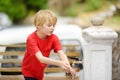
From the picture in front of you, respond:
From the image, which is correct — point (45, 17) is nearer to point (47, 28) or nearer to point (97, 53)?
point (47, 28)

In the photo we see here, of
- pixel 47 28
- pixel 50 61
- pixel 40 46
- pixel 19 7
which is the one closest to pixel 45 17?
pixel 47 28

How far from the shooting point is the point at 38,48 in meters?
5.16

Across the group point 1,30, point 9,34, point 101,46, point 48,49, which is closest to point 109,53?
point 101,46

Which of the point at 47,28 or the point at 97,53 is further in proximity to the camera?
the point at 97,53

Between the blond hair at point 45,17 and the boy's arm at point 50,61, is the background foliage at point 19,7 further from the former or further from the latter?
the boy's arm at point 50,61

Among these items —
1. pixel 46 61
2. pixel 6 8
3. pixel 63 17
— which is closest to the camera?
pixel 46 61

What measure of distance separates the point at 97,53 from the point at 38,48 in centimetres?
119

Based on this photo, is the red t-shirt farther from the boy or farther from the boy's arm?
the boy's arm

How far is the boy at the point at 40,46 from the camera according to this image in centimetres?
507

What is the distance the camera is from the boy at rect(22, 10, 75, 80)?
199 inches

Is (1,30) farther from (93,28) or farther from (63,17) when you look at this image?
(63,17)

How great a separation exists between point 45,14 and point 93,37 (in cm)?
110

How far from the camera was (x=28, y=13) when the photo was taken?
62.2 feet

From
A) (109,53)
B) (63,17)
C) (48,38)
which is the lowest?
(63,17)
